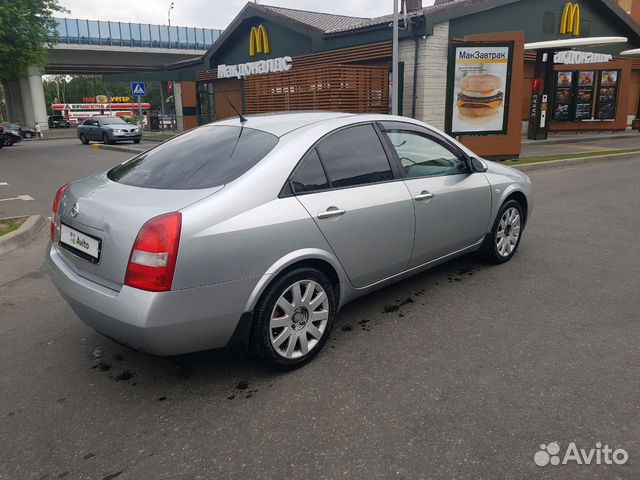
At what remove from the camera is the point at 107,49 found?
132 feet

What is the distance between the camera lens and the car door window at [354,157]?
3.38 m

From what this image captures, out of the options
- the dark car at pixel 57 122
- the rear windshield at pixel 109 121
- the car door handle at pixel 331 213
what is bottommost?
the dark car at pixel 57 122

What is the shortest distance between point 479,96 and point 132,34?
1432 inches

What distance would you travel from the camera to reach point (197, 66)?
2908 cm

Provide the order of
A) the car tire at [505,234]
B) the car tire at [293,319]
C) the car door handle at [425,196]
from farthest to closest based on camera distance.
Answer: the car tire at [505,234] → the car door handle at [425,196] → the car tire at [293,319]

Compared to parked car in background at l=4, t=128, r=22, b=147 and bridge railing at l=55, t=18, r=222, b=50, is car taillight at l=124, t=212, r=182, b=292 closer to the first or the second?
parked car in background at l=4, t=128, r=22, b=147

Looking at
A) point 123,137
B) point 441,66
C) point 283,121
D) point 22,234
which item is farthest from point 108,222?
point 123,137

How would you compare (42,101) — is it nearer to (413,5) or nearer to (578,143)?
(413,5)

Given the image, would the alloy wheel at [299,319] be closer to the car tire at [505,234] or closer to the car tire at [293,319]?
the car tire at [293,319]

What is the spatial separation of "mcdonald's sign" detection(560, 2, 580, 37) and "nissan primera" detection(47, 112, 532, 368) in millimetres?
19943

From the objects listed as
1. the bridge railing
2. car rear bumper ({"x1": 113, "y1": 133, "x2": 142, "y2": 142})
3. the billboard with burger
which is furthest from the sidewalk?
the bridge railing

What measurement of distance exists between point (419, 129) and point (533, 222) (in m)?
3.48

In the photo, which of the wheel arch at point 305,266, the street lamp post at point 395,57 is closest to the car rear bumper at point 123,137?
the street lamp post at point 395,57

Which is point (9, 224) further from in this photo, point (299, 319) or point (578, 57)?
point (578, 57)
